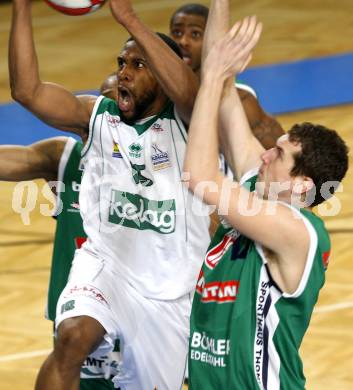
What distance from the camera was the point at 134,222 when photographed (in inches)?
221

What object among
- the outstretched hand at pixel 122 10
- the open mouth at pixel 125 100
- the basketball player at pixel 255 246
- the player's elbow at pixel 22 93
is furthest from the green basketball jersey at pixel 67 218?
the basketball player at pixel 255 246

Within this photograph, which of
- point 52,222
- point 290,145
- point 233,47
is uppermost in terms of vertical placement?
point 233,47

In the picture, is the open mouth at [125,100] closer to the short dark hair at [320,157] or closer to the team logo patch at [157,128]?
the team logo patch at [157,128]

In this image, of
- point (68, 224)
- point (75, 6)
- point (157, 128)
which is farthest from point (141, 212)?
point (75, 6)

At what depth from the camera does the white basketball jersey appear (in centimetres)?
556

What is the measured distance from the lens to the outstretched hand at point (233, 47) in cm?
428

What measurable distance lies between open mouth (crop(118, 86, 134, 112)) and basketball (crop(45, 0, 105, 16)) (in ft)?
1.42

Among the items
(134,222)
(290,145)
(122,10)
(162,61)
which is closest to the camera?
(290,145)

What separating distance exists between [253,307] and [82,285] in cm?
118

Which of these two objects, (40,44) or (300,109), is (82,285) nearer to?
(300,109)

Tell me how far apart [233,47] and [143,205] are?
1.44m

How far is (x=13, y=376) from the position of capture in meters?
6.67

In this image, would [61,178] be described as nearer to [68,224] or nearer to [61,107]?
[68,224]

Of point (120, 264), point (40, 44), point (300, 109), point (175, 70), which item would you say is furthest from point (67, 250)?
point (40, 44)
